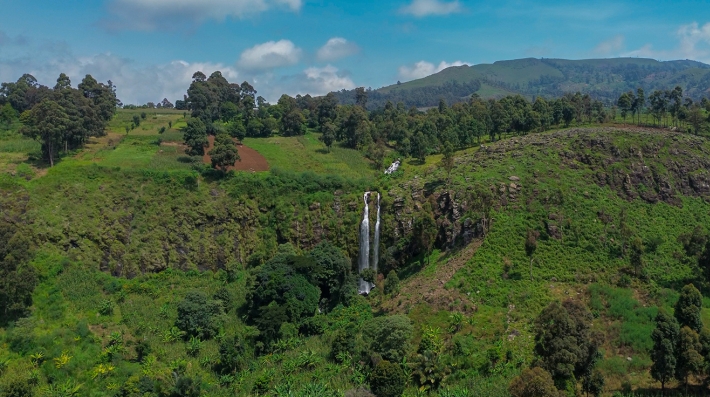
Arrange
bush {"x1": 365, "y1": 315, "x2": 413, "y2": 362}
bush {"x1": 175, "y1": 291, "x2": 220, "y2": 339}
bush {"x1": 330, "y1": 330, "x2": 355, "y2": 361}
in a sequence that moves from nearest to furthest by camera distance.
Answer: bush {"x1": 365, "y1": 315, "x2": 413, "y2": 362}, bush {"x1": 330, "y1": 330, "x2": 355, "y2": 361}, bush {"x1": 175, "y1": 291, "x2": 220, "y2": 339}

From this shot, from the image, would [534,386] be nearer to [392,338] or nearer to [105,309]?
[392,338]

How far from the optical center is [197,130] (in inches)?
2135

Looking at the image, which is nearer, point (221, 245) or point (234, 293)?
→ point (234, 293)

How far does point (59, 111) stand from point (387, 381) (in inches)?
1789

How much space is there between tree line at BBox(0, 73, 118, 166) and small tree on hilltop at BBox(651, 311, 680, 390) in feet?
180

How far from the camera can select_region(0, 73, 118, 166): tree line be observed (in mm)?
47375

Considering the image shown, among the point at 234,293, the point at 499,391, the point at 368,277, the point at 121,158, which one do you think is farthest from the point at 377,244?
the point at 121,158

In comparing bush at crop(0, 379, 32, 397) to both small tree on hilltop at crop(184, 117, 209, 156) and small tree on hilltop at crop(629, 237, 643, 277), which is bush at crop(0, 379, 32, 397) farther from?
small tree on hilltop at crop(629, 237, 643, 277)

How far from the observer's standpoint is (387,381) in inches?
1004

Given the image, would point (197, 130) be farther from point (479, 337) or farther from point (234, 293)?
point (479, 337)

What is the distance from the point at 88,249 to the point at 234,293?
13.6m

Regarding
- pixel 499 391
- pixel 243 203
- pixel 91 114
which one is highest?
pixel 91 114

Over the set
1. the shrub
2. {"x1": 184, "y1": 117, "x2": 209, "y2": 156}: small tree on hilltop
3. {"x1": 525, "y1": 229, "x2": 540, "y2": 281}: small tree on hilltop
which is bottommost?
the shrub

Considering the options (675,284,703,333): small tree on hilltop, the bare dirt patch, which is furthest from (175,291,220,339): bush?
(675,284,703,333): small tree on hilltop
